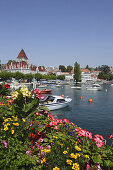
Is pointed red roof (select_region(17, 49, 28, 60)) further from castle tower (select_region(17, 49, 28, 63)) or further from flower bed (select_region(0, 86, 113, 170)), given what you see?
flower bed (select_region(0, 86, 113, 170))

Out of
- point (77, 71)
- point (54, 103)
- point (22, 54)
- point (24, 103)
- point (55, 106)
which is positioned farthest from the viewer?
point (22, 54)

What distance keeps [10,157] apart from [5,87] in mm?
7716

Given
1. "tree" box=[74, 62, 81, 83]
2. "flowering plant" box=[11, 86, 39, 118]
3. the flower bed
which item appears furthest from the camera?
"tree" box=[74, 62, 81, 83]

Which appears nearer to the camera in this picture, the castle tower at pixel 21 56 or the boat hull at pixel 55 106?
the boat hull at pixel 55 106

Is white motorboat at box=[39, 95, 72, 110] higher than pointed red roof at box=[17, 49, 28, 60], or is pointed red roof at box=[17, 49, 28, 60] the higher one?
pointed red roof at box=[17, 49, 28, 60]

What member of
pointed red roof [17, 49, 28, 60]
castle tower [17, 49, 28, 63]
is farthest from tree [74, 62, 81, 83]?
pointed red roof [17, 49, 28, 60]

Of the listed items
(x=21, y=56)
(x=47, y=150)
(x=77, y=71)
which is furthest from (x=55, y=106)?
(x=21, y=56)

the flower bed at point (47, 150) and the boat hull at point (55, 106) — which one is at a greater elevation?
the flower bed at point (47, 150)

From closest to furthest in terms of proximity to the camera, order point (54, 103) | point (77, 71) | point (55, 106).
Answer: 1. point (54, 103)
2. point (55, 106)
3. point (77, 71)

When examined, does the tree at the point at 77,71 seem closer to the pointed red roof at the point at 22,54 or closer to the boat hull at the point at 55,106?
the pointed red roof at the point at 22,54

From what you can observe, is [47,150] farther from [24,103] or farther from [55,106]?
[55,106]

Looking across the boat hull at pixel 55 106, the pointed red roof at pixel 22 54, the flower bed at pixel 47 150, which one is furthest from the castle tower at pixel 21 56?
the flower bed at pixel 47 150

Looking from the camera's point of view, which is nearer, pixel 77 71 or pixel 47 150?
pixel 47 150

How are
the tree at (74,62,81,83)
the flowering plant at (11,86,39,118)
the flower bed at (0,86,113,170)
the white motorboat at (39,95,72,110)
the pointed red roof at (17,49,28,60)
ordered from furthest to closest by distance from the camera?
the pointed red roof at (17,49,28,60), the tree at (74,62,81,83), the white motorboat at (39,95,72,110), the flowering plant at (11,86,39,118), the flower bed at (0,86,113,170)
